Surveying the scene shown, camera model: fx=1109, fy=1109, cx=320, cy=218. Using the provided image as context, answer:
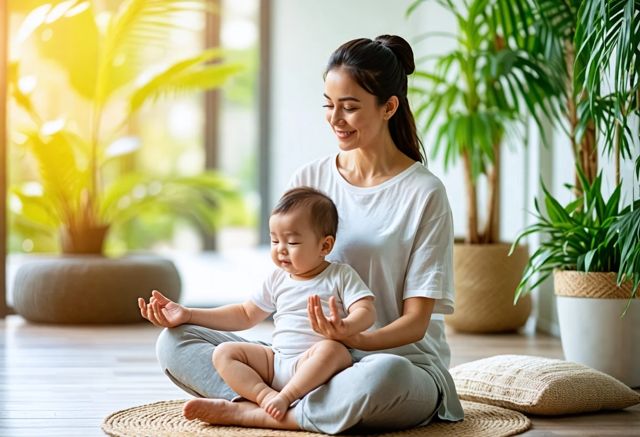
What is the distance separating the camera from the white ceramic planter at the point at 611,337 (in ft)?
10.8

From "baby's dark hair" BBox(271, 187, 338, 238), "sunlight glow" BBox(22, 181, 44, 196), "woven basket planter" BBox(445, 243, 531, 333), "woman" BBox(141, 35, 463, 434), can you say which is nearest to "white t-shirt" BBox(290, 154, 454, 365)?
"woman" BBox(141, 35, 463, 434)

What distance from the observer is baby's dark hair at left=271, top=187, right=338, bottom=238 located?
254 cm

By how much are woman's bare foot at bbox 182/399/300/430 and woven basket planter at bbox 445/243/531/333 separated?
81.3 inches

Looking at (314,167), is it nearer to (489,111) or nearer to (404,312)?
(404,312)

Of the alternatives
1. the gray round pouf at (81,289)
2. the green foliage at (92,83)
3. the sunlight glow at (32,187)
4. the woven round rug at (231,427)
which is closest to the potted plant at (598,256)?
the woven round rug at (231,427)

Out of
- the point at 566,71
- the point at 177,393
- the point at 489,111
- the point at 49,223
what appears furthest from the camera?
the point at 49,223

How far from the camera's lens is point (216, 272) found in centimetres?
653

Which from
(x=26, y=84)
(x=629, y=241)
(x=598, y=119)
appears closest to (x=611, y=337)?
(x=629, y=241)

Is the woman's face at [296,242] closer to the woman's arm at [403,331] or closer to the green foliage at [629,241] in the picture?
the woman's arm at [403,331]

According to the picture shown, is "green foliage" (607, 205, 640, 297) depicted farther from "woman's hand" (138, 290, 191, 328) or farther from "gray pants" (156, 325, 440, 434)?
"woman's hand" (138, 290, 191, 328)

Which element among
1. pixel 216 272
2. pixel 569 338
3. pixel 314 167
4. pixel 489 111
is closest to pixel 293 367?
pixel 314 167

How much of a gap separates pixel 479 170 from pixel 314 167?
5.53 feet

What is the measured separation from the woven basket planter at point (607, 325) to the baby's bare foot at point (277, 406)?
4.00ft

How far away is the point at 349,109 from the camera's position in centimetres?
259
